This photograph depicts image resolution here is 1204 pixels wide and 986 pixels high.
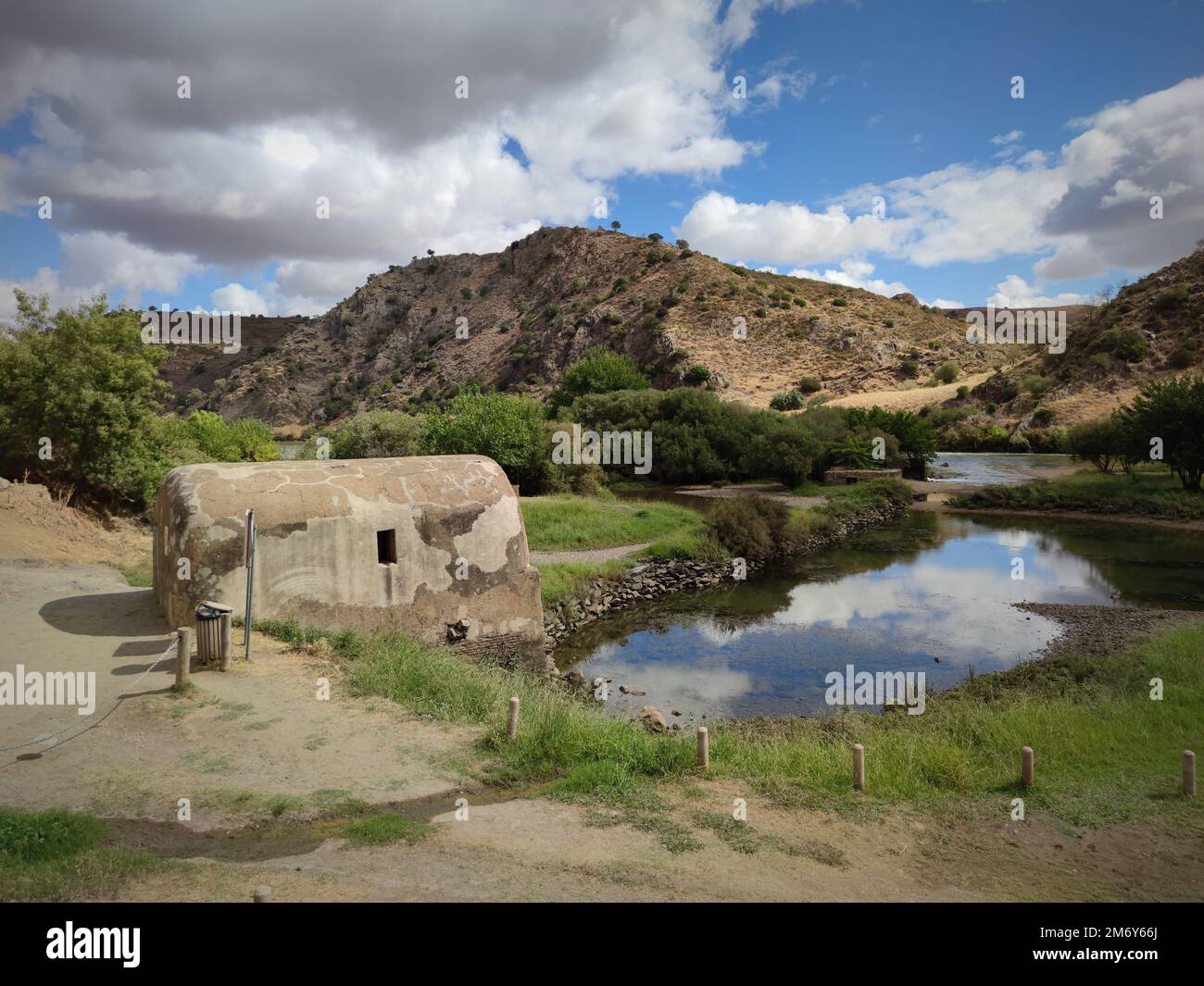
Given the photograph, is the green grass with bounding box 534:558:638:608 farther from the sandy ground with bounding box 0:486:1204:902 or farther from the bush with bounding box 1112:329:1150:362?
the bush with bounding box 1112:329:1150:362

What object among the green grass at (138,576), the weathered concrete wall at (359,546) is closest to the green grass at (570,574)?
the weathered concrete wall at (359,546)

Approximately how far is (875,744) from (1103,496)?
3342 centimetres

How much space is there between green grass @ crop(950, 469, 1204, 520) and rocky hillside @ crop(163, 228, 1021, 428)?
85.3ft

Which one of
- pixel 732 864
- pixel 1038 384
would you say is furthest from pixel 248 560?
pixel 1038 384

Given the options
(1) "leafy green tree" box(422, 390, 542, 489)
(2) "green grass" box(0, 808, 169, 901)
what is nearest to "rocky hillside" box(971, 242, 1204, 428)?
(1) "leafy green tree" box(422, 390, 542, 489)

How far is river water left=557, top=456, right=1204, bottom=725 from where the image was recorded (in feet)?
50.1

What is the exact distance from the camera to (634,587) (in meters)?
22.6

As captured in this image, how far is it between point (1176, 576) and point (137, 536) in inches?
1208

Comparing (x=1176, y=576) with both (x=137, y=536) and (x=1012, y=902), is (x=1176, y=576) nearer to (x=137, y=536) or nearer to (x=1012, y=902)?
(x=1012, y=902)

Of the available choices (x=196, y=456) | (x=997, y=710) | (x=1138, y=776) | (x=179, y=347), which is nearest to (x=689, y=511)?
(x=196, y=456)

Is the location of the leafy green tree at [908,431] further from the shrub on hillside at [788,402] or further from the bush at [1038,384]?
the bush at [1038,384]

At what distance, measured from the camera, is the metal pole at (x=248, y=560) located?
10.7m

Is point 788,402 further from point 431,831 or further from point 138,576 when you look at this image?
point 431,831

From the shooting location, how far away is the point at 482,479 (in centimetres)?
1378
